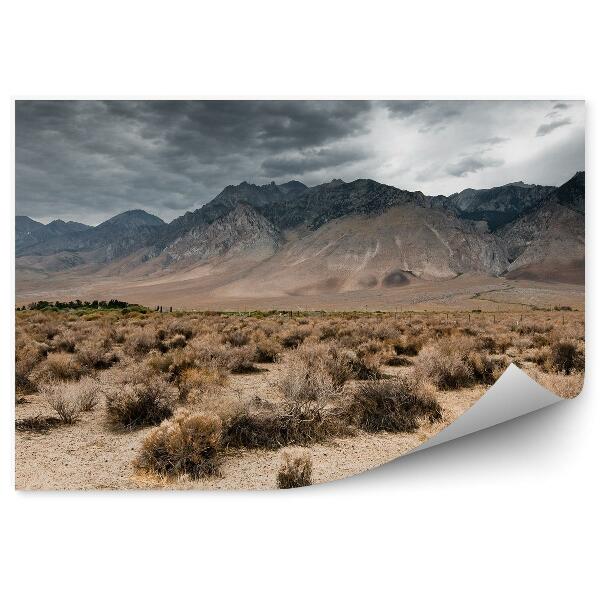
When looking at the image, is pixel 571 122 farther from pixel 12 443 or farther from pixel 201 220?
pixel 12 443

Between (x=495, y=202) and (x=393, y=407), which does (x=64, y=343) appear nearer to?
(x=393, y=407)

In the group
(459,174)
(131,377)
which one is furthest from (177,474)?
(459,174)

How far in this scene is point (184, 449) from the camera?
17.7 ft

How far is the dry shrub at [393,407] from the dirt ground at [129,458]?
0.16 m

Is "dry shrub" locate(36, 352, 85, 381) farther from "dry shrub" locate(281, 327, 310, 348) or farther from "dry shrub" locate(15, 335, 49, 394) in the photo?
"dry shrub" locate(281, 327, 310, 348)

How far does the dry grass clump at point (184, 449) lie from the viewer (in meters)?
5.30

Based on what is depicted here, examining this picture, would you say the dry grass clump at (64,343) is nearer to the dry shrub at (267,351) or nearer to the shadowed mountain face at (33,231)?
the shadowed mountain face at (33,231)

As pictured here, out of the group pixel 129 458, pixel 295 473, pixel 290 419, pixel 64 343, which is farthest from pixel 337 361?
pixel 64 343

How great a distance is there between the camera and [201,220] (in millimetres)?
8047

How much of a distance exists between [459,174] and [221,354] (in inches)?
231

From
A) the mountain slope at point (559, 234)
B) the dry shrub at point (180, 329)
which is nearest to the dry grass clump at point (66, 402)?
the dry shrub at point (180, 329)

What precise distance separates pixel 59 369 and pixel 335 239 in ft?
19.3

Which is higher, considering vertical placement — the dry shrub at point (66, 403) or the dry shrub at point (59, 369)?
the dry shrub at point (59, 369)

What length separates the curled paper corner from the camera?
635 cm
